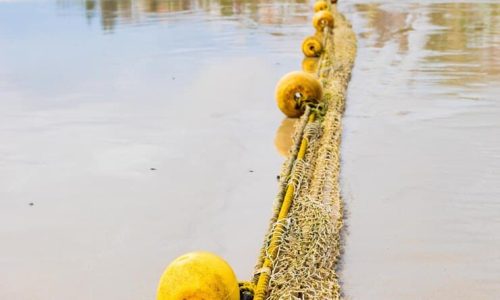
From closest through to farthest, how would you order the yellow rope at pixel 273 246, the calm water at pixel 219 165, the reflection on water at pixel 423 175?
1. the yellow rope at pixel 273 246
2. the reflection on water at pixel 423 175
3. the calm water at pixel 219 165

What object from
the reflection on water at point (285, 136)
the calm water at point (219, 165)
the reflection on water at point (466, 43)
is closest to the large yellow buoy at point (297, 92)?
the reflection on water at point (285, 136)

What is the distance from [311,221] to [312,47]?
7325mm

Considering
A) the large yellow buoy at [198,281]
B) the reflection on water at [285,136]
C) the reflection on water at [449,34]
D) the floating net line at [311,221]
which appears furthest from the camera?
the reflection on water at [449,34]

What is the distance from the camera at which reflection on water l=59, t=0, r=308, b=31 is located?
18.4m

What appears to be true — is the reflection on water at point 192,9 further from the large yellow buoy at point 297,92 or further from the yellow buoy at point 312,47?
the large yellow buoy at point 297,92

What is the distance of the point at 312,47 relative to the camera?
37.6 ft

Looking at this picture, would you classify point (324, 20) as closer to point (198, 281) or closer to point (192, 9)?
point (192, 9)

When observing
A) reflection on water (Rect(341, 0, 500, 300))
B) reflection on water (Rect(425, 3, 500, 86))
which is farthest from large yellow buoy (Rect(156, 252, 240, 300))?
reflection on water (Rect(425, 3, 500, 86))

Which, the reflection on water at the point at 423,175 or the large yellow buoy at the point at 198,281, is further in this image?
the reflection on water at the point at 423,175

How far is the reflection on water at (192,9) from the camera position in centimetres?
1844

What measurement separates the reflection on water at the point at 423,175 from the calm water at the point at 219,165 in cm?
2

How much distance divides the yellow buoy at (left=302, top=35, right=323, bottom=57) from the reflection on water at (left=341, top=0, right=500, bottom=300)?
0.73 meters

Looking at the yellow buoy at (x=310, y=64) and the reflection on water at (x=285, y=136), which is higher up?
the yellow buoy at (x=310, y=64)

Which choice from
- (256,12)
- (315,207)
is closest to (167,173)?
(315,207)
